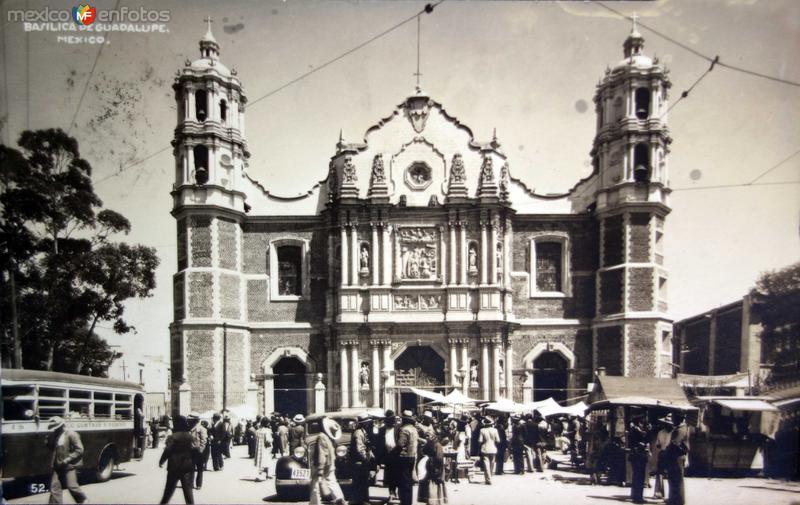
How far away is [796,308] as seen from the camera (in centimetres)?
2005

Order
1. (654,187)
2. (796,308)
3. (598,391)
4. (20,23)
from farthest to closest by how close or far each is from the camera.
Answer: (654,187) < (796,308) < (598,391) < (20,23)

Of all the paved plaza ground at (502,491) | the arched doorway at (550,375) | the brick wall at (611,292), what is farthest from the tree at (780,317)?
the arched doorway at (550,375)

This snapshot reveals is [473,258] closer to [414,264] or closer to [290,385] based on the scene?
[414,264]

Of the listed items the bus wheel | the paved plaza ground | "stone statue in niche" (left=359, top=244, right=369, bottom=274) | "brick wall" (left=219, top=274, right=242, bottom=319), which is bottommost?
the paved plaza ground

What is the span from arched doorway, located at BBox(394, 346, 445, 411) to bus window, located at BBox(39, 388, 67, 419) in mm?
11962

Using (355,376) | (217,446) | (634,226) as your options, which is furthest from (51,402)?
(634,226)

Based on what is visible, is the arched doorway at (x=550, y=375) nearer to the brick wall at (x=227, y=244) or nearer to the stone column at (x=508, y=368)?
the stone column at (x=508, y=368)

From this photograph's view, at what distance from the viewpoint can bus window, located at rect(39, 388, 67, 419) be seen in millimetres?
12664

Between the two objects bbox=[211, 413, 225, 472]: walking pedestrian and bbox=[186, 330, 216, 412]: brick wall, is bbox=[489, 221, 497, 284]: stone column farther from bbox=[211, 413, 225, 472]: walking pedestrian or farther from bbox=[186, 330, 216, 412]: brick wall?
bbox=[211, 413, 225, 472]: walking pedestrian

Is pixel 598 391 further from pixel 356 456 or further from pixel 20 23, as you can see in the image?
pixel 20 23

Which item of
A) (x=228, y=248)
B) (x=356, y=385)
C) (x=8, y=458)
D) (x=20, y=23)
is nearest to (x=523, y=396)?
(x=356, y=385)

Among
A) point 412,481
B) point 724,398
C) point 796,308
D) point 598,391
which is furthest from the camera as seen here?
point 796,308

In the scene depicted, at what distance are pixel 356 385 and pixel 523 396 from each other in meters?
5.51

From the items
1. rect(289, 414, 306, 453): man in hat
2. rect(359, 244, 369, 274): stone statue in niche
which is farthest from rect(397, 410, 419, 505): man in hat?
rect(359, 244, 369, 274): stone statue in niche
